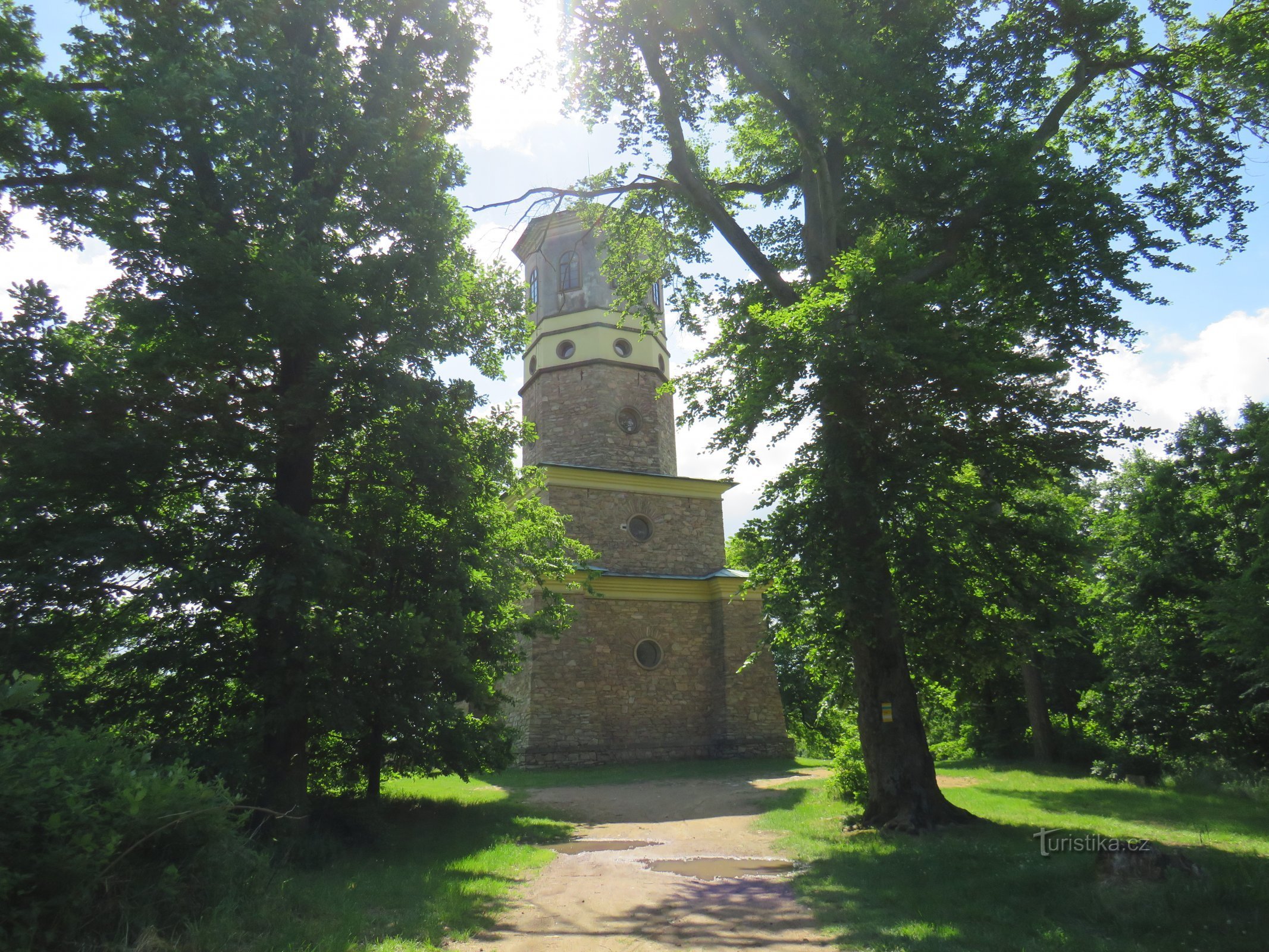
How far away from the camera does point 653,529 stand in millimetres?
22641

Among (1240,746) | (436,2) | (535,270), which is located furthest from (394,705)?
(535,270)

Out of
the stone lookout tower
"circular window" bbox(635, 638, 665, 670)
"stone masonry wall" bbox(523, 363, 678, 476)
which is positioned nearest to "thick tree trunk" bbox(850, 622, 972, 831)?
the stone lookout tower

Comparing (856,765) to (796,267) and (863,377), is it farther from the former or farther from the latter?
(796,267)

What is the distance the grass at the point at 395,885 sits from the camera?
16.6 ft

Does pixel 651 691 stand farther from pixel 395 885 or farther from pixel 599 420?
pixel 395 885

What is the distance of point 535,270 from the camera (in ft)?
85.1

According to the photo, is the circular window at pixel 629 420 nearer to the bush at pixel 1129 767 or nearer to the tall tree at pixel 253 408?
the tall tree at pixel 253 408

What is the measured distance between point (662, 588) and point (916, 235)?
41.0 ft

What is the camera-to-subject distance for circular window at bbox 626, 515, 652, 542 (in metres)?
22.4

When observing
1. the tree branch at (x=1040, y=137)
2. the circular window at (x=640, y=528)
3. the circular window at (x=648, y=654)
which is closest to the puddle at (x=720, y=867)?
the tree branch at (x=1040, y=137)

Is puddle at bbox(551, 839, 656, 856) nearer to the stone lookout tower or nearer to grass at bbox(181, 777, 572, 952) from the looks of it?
grass at bbox(181, 777, 572, 952)

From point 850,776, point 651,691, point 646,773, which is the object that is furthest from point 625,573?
point 850,776

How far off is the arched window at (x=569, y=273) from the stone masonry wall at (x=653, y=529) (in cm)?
695

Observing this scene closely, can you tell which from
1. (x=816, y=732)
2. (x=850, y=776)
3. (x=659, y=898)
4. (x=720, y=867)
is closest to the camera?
(x=659, y=898)
